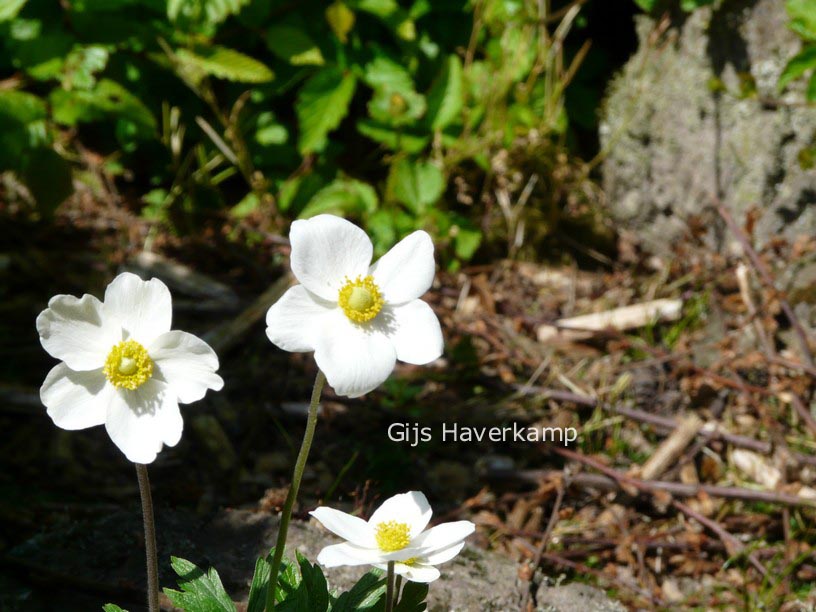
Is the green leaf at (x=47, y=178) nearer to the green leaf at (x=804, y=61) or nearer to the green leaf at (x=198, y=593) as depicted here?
the green leaf at (x=198, y=593)

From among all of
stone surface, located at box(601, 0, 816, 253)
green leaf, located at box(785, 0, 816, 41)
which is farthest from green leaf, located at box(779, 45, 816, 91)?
stone surface, located at box(601, 0, 816, 253)

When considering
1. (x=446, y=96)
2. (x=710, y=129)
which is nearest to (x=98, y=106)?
(x=446, y=96)

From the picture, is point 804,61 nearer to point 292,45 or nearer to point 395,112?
point 395,112

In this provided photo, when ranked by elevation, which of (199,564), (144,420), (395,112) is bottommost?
(199,564)

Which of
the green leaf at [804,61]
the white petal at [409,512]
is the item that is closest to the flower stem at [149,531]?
the white petal at [409,512]

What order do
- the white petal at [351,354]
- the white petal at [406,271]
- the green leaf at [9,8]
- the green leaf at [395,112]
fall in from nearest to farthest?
the white petal at [351,354]
the white petal at [406,271]
the green leaf at [9,8]
the green leaf at [395,112]

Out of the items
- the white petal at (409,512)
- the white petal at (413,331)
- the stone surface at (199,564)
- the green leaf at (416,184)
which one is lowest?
the stone surface at (199,564)
